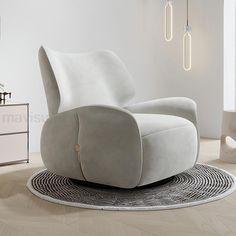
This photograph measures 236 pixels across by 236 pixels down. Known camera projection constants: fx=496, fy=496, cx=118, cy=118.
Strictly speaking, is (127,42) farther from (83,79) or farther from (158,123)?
(158,123)

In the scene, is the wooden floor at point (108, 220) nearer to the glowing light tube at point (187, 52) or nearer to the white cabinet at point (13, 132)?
the white cabinet at point (13, 132)

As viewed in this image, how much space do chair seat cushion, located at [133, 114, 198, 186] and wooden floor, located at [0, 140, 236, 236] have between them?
0.35 meters

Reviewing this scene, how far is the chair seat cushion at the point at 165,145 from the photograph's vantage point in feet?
9.61

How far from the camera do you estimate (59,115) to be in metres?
3.20

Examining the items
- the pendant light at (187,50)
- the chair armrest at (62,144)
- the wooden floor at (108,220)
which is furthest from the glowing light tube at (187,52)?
the wooden floor at (108,220)

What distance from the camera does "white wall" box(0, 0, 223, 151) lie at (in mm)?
4445

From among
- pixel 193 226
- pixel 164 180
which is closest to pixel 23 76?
pixel 164 180

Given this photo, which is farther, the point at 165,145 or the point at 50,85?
the point at 50,85

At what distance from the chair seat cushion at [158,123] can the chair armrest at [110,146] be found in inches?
3.6

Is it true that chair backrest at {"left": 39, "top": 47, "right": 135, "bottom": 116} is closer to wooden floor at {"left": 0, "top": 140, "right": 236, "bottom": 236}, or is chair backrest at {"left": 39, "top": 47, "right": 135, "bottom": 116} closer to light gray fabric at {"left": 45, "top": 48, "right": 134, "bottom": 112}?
light gray fabric at {"left": 45, "top": 48, "right": 134, "bottom": 112}

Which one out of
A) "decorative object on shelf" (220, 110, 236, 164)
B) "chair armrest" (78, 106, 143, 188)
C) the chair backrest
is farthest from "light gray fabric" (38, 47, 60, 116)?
"decorative object on shelf" (220, 110, 236, 164)

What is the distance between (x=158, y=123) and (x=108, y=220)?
0.77 meters

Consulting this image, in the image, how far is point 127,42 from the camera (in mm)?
5301

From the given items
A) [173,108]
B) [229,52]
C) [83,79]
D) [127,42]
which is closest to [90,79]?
[83,79]
